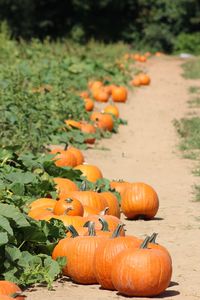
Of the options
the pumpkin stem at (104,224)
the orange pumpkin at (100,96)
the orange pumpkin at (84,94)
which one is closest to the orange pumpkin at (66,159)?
the pumpkin stem at (104,224)

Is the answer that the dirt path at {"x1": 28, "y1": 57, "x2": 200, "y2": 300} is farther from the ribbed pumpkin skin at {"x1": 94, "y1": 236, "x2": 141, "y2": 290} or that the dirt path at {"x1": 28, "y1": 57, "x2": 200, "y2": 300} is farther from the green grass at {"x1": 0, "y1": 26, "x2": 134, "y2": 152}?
the green grass at {"x1": 0, "y1": 26, "x2": 134, "y2": 152}

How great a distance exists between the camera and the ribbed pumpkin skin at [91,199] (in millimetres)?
7680

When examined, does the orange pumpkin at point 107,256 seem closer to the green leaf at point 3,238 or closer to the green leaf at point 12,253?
the green leaf at point 12,253

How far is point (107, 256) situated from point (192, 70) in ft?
79.5

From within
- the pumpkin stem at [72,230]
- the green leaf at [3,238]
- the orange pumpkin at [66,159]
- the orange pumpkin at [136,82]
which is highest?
the green leaf at [3,238]

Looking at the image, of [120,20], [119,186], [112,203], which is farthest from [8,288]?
[120,20]

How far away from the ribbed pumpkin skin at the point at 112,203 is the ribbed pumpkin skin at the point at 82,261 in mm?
1770

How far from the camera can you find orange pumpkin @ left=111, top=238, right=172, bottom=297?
5781 mm

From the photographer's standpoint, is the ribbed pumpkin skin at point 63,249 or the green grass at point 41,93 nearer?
the ribbed pumpkin skin at point 63,249

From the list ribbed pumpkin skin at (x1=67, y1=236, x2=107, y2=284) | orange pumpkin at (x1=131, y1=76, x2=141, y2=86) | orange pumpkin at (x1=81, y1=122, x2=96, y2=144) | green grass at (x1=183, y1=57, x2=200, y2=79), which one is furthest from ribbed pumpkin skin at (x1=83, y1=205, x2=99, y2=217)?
green grass at (x1=183, y1=57, x2=200, y2=79)

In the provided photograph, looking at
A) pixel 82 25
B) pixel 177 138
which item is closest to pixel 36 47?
pixel 177 138

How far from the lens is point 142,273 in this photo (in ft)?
19.0

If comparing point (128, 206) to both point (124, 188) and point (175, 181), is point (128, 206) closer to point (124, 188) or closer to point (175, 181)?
point (124, 188)

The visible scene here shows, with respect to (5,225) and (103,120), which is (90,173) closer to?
(5,225)
